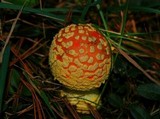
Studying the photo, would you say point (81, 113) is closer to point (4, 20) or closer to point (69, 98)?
point (69, 98)

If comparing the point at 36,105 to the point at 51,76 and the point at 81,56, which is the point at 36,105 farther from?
the point at 81,56

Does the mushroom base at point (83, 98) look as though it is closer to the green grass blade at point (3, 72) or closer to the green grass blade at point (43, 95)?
the green grass blade at point (43, 95)

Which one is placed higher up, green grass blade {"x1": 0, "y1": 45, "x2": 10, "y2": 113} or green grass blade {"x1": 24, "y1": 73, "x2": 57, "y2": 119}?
green grass blade {"x1": 0, "y1": 45, "x2": 10, "y2": 113}

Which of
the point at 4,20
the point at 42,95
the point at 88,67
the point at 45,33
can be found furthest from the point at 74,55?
the point at 4,20

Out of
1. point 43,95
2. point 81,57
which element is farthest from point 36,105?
point 81,57

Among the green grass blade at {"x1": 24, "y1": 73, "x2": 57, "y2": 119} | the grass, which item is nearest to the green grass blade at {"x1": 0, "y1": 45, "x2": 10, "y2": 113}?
the grass

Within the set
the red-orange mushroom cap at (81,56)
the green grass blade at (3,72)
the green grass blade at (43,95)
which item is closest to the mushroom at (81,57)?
the red-orange mushroom cap at (81,56)

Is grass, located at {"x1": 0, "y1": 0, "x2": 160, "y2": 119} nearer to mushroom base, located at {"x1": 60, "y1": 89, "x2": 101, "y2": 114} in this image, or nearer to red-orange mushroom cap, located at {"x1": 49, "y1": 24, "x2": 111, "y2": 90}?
mushroom base, located at {"x1": 60, "y1": 89, "x2": 101, "y2": 114}
